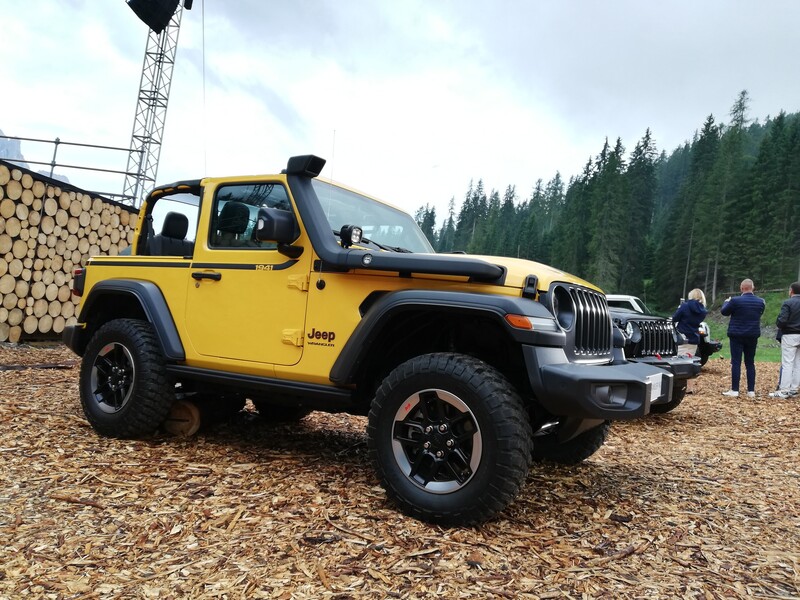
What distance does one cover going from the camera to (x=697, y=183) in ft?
162

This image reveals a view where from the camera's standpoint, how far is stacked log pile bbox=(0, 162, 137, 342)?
809cm

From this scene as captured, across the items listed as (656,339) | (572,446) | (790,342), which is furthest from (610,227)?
(572,446)

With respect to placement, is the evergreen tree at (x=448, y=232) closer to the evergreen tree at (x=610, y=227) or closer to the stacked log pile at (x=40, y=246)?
the evergreen tree at (x=610, y=227)

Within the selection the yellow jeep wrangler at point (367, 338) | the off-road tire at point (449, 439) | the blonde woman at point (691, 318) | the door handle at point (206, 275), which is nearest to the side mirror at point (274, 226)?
the yellow jeep wrangler at point (367, 338)

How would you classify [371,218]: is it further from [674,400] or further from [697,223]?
[697,223]

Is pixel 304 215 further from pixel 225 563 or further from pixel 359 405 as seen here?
pixel 225 563

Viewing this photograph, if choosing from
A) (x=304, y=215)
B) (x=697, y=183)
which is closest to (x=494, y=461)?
(x=304, y=215)

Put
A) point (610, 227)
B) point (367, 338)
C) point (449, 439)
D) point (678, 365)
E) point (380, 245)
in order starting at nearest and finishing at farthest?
point (449, 439)
point (367, 338)
point (380, 245)
point (678, 365)
point (610, 227)

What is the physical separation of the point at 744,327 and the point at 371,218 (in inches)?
291

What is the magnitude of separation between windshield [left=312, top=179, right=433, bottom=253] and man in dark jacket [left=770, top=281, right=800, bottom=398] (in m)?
6.89

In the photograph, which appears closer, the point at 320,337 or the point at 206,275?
the point at 320,337

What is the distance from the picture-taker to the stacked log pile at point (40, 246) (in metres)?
8.09

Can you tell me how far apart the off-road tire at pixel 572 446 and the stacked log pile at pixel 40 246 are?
8.11m

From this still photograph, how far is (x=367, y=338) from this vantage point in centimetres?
302
